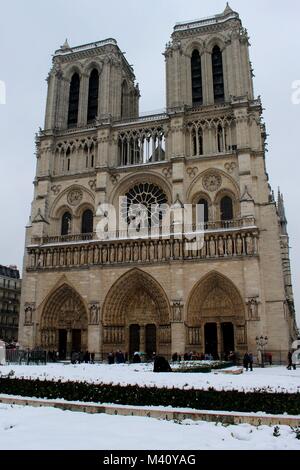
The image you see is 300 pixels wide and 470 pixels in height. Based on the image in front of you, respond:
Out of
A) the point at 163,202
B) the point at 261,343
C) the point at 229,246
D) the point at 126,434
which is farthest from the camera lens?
the point at 163,202

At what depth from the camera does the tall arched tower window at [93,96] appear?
123 ft

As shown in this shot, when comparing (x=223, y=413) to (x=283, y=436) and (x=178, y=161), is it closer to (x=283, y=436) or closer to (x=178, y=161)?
(x=283, y=436)

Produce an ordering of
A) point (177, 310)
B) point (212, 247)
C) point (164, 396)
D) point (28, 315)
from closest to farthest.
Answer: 1. point (164, 396)
2. point (177, 310)
3. point (212, 247)
4. point (28, 315)

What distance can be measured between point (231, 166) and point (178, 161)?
3794mm

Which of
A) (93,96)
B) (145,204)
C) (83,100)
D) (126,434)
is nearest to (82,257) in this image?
(145,204)

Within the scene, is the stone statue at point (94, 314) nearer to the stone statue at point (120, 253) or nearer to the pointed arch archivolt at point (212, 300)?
the stone statue at point (120, 253)

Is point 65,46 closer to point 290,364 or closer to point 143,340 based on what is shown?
point 143,340

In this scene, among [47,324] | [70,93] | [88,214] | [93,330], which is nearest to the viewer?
[93,330]

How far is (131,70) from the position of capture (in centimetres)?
4241

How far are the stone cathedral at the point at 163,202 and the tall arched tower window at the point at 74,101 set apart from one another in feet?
0.41

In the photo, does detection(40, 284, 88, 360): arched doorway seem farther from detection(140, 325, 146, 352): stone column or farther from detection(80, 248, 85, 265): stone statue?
detection(140, 325, 146, 352): stone column

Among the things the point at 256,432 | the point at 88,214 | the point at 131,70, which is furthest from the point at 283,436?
the point at 131,70

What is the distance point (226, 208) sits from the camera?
31.2m

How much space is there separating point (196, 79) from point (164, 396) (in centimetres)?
3045
